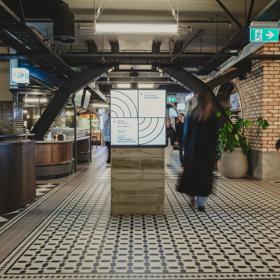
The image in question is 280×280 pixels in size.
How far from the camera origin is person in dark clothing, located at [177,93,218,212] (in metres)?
5.64

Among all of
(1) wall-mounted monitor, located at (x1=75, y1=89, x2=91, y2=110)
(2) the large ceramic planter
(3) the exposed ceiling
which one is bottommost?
(2) the large ceramic planter

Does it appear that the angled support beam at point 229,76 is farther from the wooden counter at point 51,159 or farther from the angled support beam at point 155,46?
the wooden counter at point 51,159

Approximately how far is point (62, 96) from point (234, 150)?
199 inches

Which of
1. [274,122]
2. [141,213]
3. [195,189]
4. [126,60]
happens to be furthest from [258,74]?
[141,213]

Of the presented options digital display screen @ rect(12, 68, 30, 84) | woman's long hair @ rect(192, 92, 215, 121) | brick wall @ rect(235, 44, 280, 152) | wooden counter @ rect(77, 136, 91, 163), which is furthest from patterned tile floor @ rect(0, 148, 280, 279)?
wooden counter @ rect(77, 136, 91, 163)

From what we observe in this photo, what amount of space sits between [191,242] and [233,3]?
5625 millimetres

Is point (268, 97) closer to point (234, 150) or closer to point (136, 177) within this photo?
point (234, 150)

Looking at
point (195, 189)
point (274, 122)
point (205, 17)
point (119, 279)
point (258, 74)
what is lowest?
point (119, 279)

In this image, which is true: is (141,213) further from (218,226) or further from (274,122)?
(274,122)

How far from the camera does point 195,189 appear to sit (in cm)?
564

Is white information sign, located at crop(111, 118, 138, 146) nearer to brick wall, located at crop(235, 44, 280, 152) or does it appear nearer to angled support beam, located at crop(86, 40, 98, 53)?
brick wall, located at crop(235, 44, 280, 152)

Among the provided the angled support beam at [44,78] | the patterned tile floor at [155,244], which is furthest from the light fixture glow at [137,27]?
the angled support beam at [44,78]

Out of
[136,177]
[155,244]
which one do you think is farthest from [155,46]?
[155,244]

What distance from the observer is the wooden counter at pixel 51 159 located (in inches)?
369
